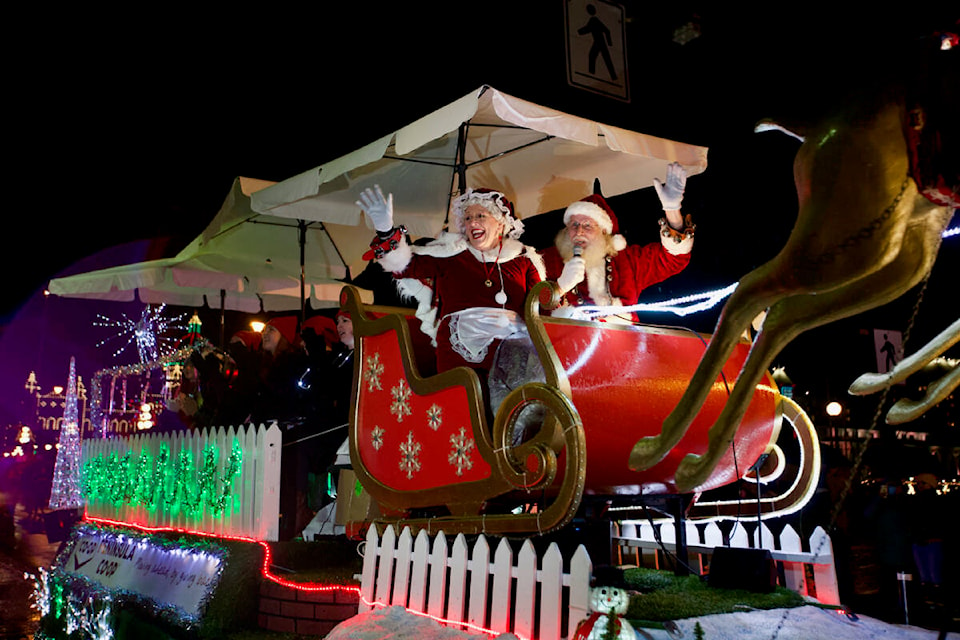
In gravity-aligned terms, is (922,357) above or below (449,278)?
below

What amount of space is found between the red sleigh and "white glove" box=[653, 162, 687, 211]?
2.60ft

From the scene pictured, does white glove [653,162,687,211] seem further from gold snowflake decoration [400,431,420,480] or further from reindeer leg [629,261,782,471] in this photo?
reindeer leg [629,261,782,471]

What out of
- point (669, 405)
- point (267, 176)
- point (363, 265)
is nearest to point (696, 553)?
point (669, 405)

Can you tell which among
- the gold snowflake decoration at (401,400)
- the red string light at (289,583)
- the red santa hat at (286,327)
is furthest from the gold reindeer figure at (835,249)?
the red santa hat at (286,327)

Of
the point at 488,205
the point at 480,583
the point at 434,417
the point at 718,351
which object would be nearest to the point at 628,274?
the point at 488,205

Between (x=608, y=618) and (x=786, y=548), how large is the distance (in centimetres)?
181

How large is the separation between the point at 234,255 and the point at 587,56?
429 cm

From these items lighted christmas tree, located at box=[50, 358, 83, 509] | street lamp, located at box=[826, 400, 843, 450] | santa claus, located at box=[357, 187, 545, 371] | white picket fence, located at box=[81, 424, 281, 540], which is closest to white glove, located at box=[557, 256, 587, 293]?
santa claus, located at box=[357, 187, 545, 371]

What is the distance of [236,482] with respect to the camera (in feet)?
17.2

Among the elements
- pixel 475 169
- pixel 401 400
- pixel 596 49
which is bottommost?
pixel 401 400

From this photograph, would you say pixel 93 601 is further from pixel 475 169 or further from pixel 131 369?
pixel 475 169

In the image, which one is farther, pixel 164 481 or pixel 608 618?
pixel 164 481

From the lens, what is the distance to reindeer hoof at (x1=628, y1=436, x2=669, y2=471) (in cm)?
194

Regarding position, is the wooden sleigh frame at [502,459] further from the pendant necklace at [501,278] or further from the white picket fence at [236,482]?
the white picket fence at [236,482]
